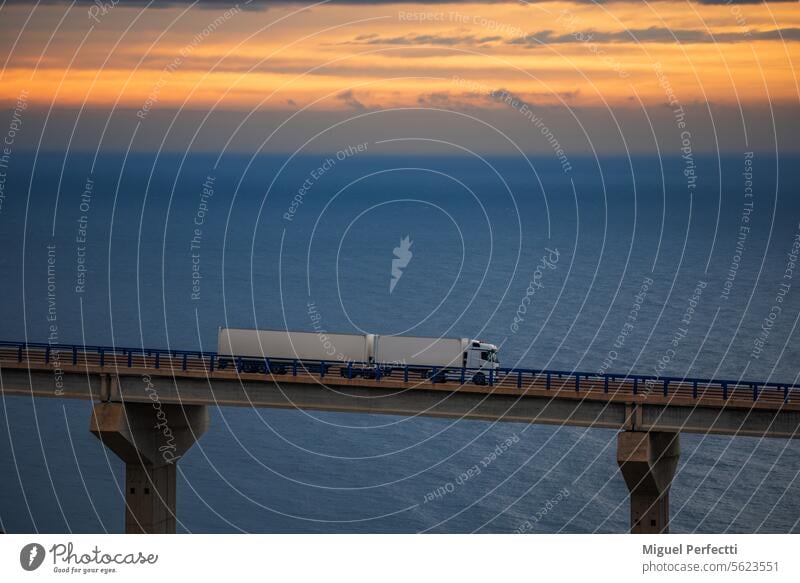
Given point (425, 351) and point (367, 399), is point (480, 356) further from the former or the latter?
point (367, 399)

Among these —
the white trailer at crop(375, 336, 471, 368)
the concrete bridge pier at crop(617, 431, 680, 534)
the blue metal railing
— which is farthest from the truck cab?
the concrete bridge pier at crop(617, 431, 680, 534)

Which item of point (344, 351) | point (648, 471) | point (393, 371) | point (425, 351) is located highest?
point (344, 351)

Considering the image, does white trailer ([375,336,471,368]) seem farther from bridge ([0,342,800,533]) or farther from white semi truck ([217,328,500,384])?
bridge ([0,342,800,533])

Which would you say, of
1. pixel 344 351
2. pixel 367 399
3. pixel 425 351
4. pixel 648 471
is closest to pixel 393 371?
pixel 425 351

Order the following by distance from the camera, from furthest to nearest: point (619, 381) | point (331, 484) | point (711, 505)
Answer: point (331, 484) → point (711, 505) → point (619, 381)

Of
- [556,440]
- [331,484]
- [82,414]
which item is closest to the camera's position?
[331,484]
